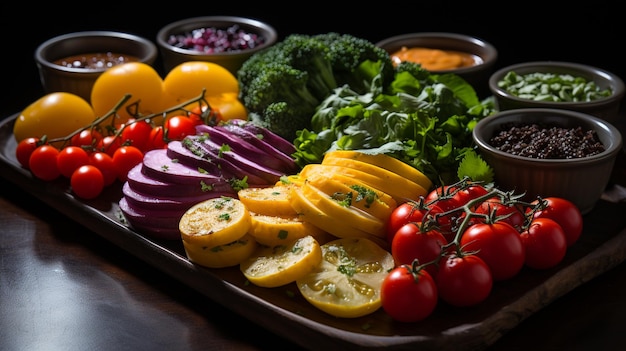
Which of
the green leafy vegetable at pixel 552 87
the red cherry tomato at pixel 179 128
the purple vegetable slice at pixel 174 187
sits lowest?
the red cherry tomato at pixel 179 128

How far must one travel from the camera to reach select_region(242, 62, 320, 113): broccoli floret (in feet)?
15.1

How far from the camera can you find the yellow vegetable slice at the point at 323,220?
11.5ft

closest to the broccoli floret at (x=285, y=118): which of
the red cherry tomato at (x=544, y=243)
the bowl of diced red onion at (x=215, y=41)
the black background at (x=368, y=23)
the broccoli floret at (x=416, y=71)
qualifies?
the broccoli floret at (x=416, y=71)

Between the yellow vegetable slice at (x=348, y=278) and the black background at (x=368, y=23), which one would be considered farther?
the black background at (x=368, y=23)

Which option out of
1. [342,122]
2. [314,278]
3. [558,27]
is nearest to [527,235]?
[314,278]

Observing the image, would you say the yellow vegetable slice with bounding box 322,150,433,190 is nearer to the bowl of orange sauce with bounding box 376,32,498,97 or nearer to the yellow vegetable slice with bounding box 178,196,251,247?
the yellow vegetable slice with bounding box 178,196,251,247

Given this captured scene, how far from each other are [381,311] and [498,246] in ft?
1.65

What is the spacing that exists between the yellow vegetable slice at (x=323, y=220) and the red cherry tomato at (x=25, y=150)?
166 cm

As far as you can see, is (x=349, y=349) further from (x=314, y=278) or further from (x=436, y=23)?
Result: (x=436, y=23)

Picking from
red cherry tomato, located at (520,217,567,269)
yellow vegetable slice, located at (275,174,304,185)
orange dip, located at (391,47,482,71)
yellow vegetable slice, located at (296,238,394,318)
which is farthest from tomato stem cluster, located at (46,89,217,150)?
red cherry tomato, located at (520,217,567,269)

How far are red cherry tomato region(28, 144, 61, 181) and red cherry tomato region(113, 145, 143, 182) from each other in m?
0.31

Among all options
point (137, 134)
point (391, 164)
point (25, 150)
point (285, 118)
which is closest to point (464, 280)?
point (391, 164)

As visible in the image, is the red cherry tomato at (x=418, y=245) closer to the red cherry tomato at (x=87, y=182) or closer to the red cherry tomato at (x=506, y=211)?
the red cherry tomato at (x=506, y=211)

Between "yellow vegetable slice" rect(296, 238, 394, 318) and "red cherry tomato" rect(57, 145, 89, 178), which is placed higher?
"yellow vegetable slice" rect(296, 238, 394, 318)
